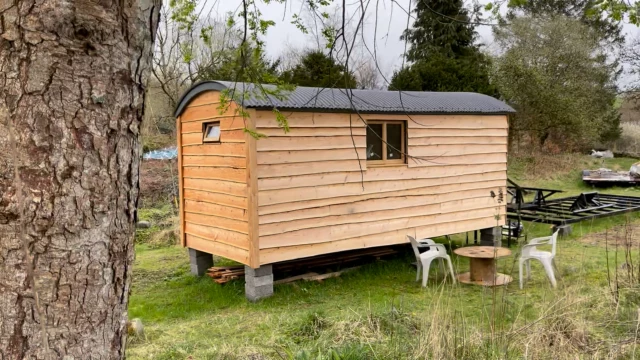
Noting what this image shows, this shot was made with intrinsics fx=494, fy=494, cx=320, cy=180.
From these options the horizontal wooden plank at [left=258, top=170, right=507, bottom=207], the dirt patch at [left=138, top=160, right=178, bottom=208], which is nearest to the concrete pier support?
the horizontal wooden plank at [left=258, top=170, right=507, bottom=207]

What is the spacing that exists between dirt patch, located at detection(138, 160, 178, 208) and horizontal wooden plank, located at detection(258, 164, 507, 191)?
6937mm

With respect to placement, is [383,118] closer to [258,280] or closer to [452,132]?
[452,132]

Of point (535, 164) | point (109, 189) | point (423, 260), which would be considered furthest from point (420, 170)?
point (535, 164)

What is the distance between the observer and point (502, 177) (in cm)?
927

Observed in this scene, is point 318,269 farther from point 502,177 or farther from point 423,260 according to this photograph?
point 502,177

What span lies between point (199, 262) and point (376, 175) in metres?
3.25

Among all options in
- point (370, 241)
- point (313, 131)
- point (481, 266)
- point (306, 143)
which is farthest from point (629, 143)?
point (306, 143)

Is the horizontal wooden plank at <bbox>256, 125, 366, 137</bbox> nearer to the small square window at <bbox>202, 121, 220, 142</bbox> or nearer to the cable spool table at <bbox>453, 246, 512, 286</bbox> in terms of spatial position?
the small square window at <bbox>202, 121, 220, 142</bbox>

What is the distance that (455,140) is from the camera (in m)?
8.43

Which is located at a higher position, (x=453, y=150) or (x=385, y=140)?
(x=385, y=140)

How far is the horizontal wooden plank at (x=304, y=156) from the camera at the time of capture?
6.39 m

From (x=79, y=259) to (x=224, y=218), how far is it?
5.71 meters

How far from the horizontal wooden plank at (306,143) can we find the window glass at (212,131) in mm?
1012

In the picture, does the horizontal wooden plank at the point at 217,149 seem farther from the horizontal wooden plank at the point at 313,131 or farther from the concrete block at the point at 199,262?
the concrete block at the point at 199,262
